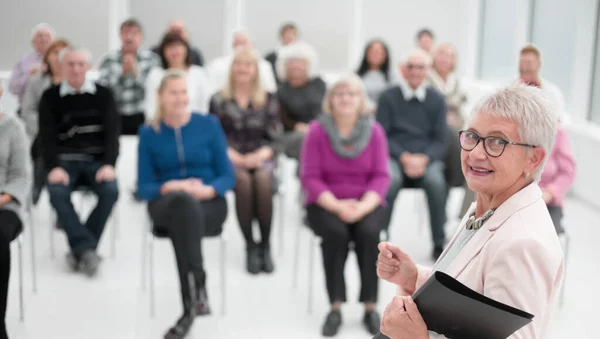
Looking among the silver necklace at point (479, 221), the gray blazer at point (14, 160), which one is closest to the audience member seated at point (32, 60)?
the gray blazer at point (14, 160)

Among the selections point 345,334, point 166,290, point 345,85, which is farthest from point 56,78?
point 345,334

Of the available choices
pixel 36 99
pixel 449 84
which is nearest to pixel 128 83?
pixel 36 99

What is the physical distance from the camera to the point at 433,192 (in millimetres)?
4809

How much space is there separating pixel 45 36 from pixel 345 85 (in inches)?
127

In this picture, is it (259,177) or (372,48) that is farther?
(372,48)

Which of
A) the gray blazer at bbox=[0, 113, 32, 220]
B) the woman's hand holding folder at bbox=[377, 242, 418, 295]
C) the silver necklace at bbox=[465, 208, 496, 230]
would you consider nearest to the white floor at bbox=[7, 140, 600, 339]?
the gray blazer at bbox=[0, 113, 32, 220]

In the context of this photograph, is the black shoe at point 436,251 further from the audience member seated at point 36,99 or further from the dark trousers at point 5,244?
the audience member seated at point 36,99

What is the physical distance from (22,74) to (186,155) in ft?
9.72

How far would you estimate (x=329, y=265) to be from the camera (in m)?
3.96

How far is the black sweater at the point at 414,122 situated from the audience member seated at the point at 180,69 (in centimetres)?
150

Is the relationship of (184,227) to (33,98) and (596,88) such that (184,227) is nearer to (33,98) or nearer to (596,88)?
(33,98)

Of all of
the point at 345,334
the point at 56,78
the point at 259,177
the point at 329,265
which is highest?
the point at 56,78

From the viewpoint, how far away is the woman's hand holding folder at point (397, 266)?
190 cm

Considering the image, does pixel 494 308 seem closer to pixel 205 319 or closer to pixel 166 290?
pixel 205 319
